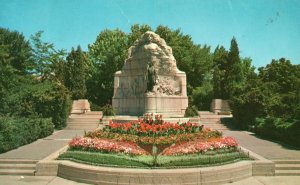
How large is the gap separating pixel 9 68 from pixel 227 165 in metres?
20.2

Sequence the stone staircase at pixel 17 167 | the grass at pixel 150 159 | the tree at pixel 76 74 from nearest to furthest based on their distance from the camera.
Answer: the grass at pixel 150 159
the stone staircase at pixel 17 167
the tree at pixel 76 74

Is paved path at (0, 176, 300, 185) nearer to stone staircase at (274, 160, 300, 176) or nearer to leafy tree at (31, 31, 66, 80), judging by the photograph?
stone staircase at (274, 160, 300, 176)

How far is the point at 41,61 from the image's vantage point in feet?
132

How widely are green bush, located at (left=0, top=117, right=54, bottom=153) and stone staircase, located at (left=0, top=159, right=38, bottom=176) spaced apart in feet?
9.33

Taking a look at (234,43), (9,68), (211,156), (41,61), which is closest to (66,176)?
(211,156)

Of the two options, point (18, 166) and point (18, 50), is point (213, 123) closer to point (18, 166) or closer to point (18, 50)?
point (18, 166)

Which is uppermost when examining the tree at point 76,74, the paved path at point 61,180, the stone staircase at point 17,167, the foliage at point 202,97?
the tree at point 76,74

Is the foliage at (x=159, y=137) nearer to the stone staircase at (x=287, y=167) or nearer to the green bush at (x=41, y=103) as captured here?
the stone staircase at (x=287, y=167)

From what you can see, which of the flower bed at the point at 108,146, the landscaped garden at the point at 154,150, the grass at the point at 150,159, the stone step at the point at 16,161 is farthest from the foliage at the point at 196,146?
the stone step at the point at 16,161

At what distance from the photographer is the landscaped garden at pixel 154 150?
446 inches

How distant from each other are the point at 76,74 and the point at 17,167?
32.8 meters

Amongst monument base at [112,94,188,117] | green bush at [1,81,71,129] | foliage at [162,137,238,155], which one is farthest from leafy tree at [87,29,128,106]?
foliage at [162,137,238,155]

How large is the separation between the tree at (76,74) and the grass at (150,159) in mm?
32096

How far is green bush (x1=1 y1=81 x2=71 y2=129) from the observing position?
2688 cm
